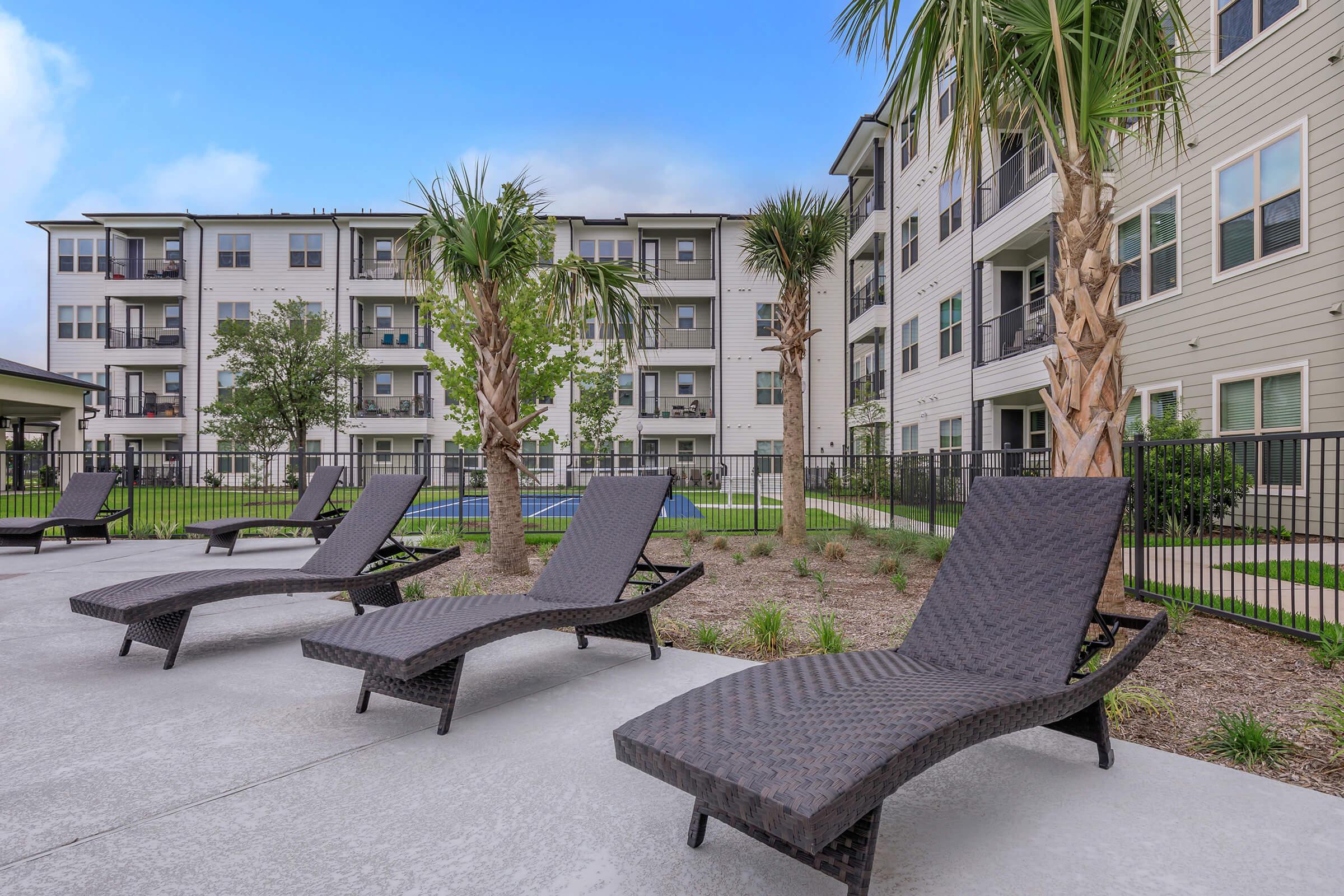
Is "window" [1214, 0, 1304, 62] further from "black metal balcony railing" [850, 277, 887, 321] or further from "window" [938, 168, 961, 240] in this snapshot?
"black metal balcony railing" [850, 277, 887, 321]

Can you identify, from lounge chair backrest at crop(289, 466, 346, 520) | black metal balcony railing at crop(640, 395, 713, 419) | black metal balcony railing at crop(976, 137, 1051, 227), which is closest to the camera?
lounge chair backrest at crop(289, 466, 346, 520)

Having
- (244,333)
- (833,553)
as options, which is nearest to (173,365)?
(244,333)

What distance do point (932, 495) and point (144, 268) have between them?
39045mm

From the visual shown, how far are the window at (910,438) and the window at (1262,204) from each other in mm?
10843

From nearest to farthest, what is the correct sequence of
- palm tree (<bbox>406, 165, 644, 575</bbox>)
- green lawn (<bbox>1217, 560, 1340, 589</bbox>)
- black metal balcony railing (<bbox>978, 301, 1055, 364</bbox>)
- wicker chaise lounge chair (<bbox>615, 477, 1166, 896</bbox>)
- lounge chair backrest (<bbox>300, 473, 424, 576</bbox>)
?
wicker chaise lounge chair (<bbox>615, 477, 1166, 896</bbox>), lounge chair backrest (<bbox>300, 473, 424, 576</bbox>), green lawn (<bbox>1217, 560, 1340, 589</bbox>), palm tree (<bbox>406, 165, 644, 575</bbox>), black metal balcony railing (<bbox>978, 301, 1055, 364</bbox>)

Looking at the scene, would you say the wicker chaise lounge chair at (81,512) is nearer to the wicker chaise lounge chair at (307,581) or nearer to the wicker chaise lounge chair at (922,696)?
the wicker chaise lounge chair at (307,581)

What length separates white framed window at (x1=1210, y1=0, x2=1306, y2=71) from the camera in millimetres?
10047

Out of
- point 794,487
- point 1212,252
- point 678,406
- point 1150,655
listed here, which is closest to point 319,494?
point 794,487

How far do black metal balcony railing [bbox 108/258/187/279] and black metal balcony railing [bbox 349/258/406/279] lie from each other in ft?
28.2

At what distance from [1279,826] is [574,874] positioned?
2313 mm

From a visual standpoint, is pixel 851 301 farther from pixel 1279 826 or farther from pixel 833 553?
pixel 1279 826

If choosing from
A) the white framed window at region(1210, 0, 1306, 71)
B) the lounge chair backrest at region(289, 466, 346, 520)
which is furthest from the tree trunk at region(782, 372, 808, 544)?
the white framed window at region(1210, 0, 1306, 71)

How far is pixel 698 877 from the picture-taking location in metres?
2.06

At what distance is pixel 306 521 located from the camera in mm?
10031
